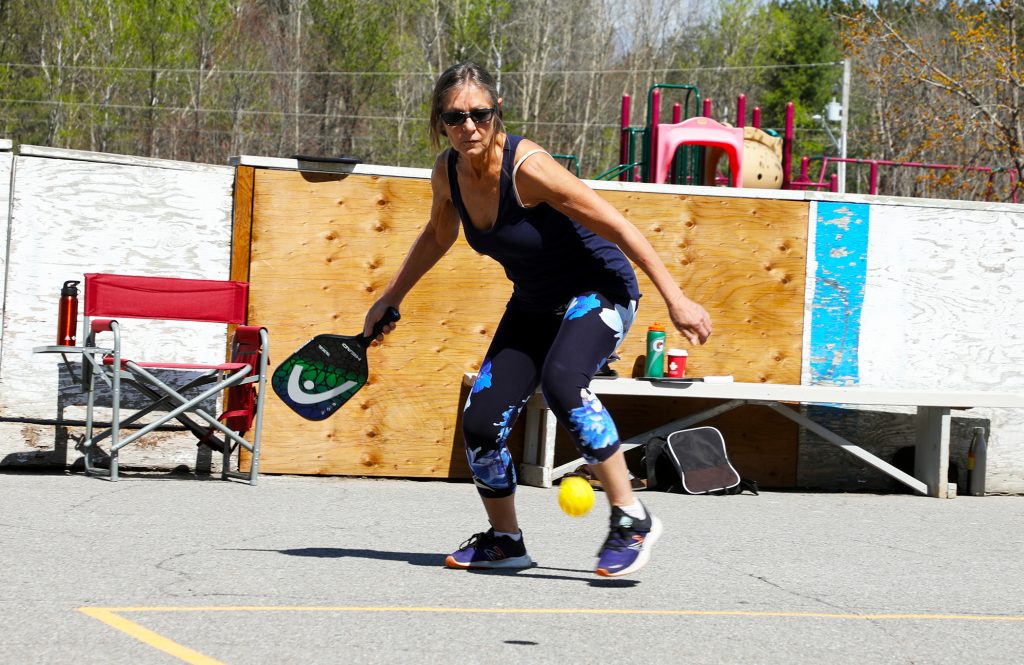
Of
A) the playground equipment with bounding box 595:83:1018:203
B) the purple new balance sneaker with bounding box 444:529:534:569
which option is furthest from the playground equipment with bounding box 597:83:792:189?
the purple new balance sneaker with bounding box 444:529:534:569

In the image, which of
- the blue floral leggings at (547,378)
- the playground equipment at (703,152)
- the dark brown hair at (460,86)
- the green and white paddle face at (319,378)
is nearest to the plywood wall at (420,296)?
the green and white paddle face at (319,378)

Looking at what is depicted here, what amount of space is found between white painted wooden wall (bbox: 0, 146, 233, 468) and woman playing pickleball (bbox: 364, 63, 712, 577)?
3.91 m

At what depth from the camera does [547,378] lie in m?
4.74

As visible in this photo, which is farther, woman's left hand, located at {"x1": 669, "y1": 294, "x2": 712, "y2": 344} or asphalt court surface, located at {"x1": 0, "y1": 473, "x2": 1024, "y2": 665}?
woman's left hand, located at {"x1": 669, "y1": 294, "x2": 712, "y2": 344}

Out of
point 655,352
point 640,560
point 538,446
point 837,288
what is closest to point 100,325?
point 538,446

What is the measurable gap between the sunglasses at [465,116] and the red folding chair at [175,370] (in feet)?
12.2

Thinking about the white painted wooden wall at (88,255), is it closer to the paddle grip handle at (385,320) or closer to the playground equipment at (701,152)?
the paddle grip handle at (385,320)

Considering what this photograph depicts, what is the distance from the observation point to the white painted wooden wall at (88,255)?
8.34 meters

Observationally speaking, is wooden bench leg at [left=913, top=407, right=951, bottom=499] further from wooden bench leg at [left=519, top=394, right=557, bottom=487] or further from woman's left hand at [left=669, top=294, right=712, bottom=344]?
woman's left hand at [left=669, top=294, right=712, bottom=344]

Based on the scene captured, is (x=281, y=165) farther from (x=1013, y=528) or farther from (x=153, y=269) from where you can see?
(x=1013, y=528)

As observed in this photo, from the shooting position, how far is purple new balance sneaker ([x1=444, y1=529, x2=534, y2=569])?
525 centimetres

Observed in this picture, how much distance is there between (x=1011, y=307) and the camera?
31.8 ft

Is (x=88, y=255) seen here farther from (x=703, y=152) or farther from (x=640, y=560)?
(x=703, y=152)

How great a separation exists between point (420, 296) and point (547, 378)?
4.31 m
